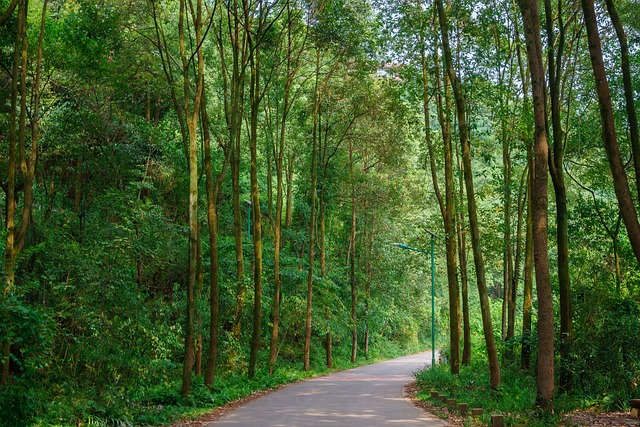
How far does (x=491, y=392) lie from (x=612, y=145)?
726 centimetres

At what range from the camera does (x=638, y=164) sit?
1054 centimetres

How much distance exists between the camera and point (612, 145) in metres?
10.5

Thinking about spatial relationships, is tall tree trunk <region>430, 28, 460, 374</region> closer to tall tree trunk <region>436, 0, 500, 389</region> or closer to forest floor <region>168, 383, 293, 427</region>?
tall tree trunk <region>436, 0, 500, 389</region>

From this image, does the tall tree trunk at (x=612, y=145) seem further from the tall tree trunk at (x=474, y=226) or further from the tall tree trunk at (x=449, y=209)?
the tall tree trunk at (x=449, y=209)

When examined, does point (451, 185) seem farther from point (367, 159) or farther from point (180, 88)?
point (367, 159)

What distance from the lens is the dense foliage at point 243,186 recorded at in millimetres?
13219

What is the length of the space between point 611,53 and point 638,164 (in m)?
10.1

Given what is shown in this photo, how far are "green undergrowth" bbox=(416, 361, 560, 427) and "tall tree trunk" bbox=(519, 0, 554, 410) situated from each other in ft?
2.18

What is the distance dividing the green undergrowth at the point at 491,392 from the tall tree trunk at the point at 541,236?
665 millimetres

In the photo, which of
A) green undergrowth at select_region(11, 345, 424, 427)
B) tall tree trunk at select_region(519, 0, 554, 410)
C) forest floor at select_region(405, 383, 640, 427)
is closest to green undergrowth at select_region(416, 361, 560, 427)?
forest floor at select_region(405, 383, 640, 427)

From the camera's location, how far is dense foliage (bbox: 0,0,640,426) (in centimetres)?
1322

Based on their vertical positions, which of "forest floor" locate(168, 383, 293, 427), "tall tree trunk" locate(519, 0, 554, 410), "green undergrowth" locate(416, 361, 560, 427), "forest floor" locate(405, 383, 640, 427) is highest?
"tall tree trunk" locate(519, 0, 554, 410)

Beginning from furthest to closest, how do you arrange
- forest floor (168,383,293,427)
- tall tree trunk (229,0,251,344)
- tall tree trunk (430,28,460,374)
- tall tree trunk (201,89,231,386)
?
tall tree trunk (430,28,460,374), tall tree trunk (229,0,251,344), tall tree trunk (201,89,231,386), forest floor (168,383,293,427)

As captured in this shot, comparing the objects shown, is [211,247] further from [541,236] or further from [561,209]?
[561,209]
